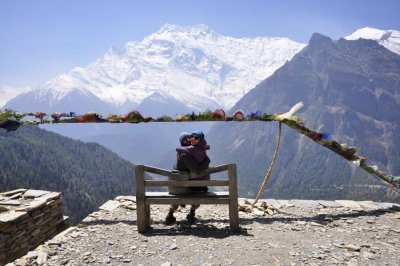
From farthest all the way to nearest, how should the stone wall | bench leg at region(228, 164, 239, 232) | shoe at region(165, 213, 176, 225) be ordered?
1. the stone wall
2. shoe at region(165, 213, 176, 225)
3. bench leg at region(228, 164, 239, 232)

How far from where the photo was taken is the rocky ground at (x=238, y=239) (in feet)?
26.7

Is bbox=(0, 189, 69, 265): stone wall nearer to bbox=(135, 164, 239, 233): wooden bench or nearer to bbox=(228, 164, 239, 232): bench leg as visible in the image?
bbox=(135, 164, 239, 233): wooden bench

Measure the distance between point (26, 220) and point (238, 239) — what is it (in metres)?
6.83

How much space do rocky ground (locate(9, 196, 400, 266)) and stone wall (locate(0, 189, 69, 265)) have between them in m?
2.08

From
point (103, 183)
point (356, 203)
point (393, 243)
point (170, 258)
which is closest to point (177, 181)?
point (170, 258)

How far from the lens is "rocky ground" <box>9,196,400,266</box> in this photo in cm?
813

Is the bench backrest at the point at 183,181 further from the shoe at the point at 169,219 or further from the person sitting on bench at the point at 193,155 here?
the shoe at the point at 169,219

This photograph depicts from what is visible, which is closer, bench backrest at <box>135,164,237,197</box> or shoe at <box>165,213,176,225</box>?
bench backrest at <box>135,164,237,197</box>

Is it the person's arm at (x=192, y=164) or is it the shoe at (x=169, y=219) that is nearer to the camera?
the person's arm at (x=192, y=164)

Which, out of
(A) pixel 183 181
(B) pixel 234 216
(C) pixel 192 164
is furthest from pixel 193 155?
(B) pixel 234 216

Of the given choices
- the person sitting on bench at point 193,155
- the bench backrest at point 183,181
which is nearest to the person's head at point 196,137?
the person sitting on bench at point 193,155

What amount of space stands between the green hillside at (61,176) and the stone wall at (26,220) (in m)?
103

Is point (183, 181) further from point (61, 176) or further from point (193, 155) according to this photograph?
point (61, 176)

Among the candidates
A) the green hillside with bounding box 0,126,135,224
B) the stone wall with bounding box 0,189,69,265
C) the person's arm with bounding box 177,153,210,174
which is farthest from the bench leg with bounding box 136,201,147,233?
the green hillside with bounding box 0,126,135,224
